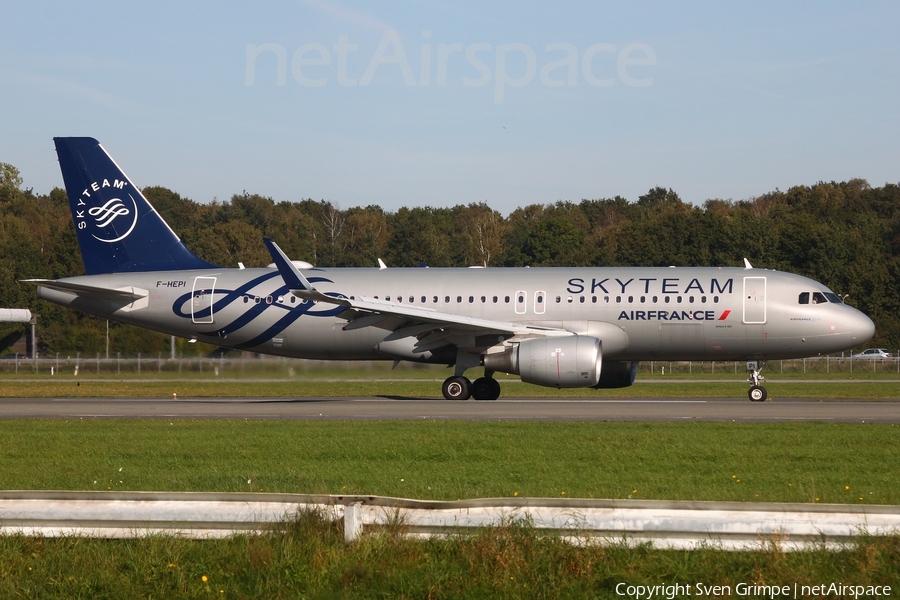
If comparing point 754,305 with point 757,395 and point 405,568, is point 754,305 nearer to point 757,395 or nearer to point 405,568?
point 757,395

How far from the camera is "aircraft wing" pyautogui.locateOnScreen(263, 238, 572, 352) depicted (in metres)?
27.7

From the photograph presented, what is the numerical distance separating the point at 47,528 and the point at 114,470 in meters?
5.56

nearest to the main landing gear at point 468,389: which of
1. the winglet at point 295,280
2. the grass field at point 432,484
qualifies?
the winglet at point 295,280

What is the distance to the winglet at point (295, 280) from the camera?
26500 mm

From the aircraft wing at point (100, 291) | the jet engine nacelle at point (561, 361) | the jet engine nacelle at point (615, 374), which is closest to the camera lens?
the jet engine nacelle at point (561, 361)

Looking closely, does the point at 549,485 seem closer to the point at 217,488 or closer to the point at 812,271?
the point at 217,488

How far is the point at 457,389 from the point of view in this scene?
A: 29234 millimetres

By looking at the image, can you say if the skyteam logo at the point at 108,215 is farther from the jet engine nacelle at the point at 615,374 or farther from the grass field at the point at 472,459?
the jet engine nacelle at the point at 615,374

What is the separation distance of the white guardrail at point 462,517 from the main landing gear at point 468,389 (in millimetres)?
20428

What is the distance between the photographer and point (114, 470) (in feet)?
46.0

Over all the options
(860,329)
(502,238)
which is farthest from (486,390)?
(502,238)

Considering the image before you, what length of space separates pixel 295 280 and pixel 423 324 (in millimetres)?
3661

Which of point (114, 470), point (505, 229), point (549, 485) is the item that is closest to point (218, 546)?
point (549, 485)

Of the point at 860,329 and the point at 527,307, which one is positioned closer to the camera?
the point at 860,329
